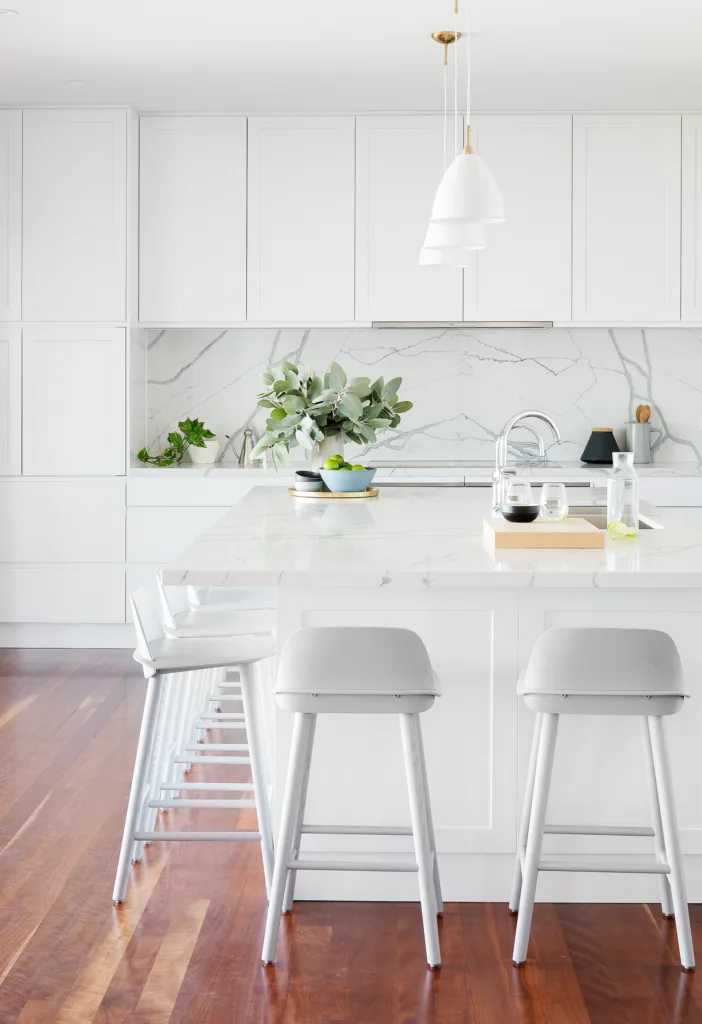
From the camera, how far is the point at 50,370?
503cm

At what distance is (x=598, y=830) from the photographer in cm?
230

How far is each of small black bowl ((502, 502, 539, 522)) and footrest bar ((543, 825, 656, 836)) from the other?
0.80 metres

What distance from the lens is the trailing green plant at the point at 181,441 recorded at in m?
5.35

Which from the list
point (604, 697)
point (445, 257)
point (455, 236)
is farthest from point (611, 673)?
point (445, 257)

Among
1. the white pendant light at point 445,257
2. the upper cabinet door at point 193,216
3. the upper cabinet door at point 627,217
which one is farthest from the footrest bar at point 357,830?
the upper cabinet door at point 627,217

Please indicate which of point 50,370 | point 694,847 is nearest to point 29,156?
point 50,370

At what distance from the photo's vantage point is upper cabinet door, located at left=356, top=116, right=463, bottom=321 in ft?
16.7

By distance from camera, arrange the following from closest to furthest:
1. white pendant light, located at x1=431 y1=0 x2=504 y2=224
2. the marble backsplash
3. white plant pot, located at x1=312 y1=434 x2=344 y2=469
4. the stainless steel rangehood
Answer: white pendant light, located at x1=431 y1=0 x2=504 y2=224 → white plant pot, located at x1=312 y1=434 x2=344 y2=469 → the stainless steel rangehood → the marble backsplash

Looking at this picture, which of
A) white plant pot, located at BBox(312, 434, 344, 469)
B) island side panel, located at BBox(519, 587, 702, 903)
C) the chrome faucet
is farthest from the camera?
white plant pot, located at BBox(312, 434, 344, 469)

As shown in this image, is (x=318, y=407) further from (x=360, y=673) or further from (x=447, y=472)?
(x=360, y=673)

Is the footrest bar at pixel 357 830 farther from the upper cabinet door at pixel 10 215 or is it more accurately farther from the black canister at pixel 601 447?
the upper cabinet door at pixel 10 215

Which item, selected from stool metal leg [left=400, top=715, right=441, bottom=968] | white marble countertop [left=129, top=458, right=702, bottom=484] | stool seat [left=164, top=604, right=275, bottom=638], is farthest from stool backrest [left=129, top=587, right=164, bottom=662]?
white marble countertop [left=129, top=458, right=702, bottom=484]

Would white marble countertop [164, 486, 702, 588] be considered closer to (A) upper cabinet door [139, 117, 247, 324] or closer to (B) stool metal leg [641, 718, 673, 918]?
(B) stool metal leg [641, 718, 673, 918]

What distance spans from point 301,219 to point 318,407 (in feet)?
5.78
